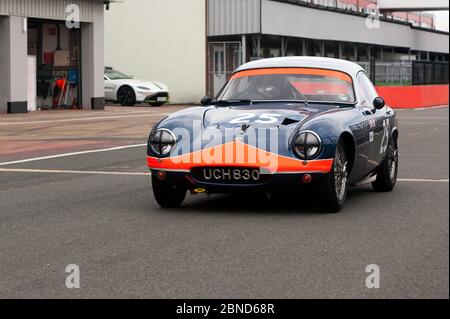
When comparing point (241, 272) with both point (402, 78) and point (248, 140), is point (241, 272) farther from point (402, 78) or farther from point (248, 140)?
point (402, 78)

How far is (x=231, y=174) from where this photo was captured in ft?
25.1

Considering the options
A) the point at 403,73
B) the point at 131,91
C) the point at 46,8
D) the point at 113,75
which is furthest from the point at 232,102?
the point at 403,73

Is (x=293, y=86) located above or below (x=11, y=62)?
below

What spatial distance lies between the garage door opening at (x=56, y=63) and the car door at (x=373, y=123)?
22.5 metres

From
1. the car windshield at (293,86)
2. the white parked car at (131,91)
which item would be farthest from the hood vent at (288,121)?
the white parked car at (131,91)

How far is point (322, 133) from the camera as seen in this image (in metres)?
7.68

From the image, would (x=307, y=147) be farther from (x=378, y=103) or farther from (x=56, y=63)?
(x=56, y=63)

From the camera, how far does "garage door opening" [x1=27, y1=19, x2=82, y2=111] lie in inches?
1219

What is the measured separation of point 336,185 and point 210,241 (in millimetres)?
1756

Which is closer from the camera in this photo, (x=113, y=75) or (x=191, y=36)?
(x=113, y=75)

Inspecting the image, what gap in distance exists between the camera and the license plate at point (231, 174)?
761cm

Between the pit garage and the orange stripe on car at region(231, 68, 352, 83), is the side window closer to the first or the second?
the orange stripe on car at region(231, 68, 352, 83)

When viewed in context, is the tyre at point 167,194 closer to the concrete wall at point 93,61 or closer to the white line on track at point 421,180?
the white line on track at point 421,180

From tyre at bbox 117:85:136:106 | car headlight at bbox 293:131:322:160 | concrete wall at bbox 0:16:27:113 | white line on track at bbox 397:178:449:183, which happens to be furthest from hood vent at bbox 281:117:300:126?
tyre at bbox 117:85:136:106
